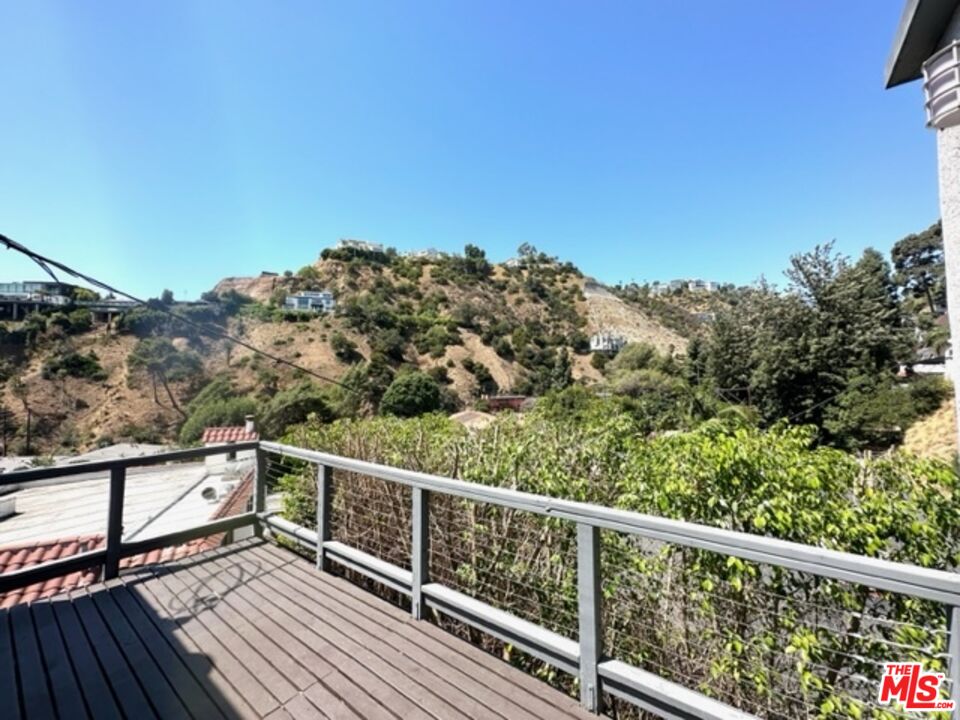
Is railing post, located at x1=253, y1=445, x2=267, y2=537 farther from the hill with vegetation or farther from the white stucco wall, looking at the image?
the white stucco wall

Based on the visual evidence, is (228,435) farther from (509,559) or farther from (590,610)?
(590,610)

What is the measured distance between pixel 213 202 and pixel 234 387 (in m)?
15.1

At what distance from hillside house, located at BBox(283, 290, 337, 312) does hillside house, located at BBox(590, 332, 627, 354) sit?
78.9 feet

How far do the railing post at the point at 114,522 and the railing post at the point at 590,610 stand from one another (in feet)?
9.24

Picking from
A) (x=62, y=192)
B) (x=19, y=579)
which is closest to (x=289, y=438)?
(x=19, y=579)

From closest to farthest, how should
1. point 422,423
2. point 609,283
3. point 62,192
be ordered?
point 422,423
point 62,192
point 609,283

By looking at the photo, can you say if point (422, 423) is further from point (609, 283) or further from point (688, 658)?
point (609, 283)

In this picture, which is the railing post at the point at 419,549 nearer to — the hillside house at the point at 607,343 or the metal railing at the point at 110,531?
the metal railing at the point at 110,531

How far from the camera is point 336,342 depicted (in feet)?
103

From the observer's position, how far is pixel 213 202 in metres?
14.2

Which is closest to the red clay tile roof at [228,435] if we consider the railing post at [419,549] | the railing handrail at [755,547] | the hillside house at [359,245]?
the railing post at [419,549]

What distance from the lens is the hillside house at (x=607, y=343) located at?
40.1 meters

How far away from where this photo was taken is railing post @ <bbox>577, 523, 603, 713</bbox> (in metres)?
1.52

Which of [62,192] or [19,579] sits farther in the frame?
[62,192]
